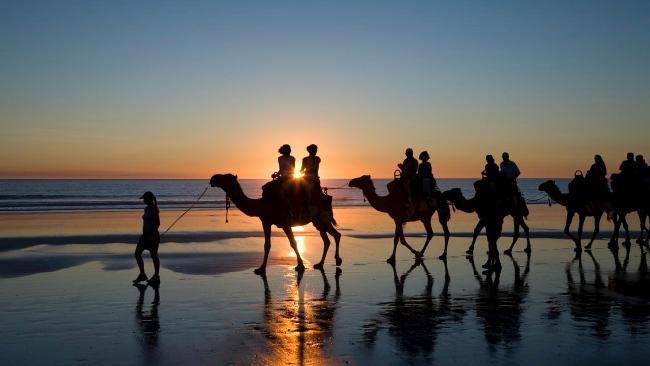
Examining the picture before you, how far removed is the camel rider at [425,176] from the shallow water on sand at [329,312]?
210 cm

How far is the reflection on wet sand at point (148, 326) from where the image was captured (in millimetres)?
8188

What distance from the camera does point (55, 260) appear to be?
17750 millimetres

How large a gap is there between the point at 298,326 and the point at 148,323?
2.24m

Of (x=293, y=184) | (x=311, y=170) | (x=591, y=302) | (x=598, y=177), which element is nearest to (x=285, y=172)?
(x=293, y=184)

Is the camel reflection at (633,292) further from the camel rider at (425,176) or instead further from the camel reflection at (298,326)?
the camel rider at (425,176)

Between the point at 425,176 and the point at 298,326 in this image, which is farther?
the point at 425,176

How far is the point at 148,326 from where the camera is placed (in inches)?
375

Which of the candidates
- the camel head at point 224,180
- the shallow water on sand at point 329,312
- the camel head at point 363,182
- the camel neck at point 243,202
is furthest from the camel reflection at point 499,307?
the camel head at point 224,180

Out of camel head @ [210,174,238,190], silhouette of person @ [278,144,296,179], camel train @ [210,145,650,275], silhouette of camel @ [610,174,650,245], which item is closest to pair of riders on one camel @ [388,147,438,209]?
camel train @ [210,145,650,275]

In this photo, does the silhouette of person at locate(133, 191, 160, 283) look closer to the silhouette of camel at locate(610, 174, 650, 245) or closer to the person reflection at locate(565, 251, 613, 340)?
the person reflection at locate(565, 251, 613, 340)

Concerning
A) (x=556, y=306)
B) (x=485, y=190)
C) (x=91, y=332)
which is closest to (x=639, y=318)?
(x=556, y=306)

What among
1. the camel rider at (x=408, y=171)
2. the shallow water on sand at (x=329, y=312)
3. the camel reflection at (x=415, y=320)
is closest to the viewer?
the shallow water on sand at (x=329, y=312)

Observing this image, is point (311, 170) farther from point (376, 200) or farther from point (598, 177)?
point (598, 177)

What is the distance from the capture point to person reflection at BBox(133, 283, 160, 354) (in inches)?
335
